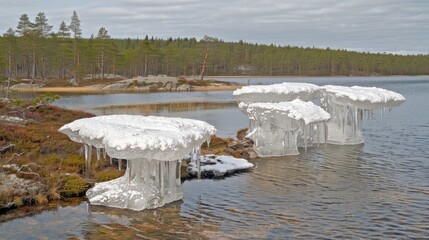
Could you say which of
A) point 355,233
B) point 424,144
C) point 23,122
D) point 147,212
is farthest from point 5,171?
point 424,144

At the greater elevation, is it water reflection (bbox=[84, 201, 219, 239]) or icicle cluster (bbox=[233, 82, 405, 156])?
icicle cluster (bbox=[233, 82, 405, 156])

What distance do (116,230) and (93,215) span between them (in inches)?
75.6

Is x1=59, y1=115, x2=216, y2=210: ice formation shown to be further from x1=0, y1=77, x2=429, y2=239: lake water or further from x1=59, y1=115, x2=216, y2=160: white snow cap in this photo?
x1=0, y1=77, x2=429, y2=239: lake water

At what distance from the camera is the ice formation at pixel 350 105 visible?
28.9 meters

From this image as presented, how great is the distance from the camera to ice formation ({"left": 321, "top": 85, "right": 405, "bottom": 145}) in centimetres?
2891

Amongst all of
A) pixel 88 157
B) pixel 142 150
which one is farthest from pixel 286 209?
pixel 88 157

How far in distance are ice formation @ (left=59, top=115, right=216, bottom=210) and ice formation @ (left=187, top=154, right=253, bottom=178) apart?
3.63m

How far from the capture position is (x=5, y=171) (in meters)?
19.3

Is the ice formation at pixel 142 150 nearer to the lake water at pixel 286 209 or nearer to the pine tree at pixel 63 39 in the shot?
the lake water at pixel 286 209

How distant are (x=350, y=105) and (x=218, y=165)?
1043cm

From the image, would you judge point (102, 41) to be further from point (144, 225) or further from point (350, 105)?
point (144, 225)

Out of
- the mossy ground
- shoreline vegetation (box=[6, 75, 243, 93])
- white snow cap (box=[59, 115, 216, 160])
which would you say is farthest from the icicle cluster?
shoreline vegetation (box=[6, 75, 243, 93])

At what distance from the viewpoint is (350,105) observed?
2934 cm

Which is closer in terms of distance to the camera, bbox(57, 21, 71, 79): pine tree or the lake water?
the lake water
